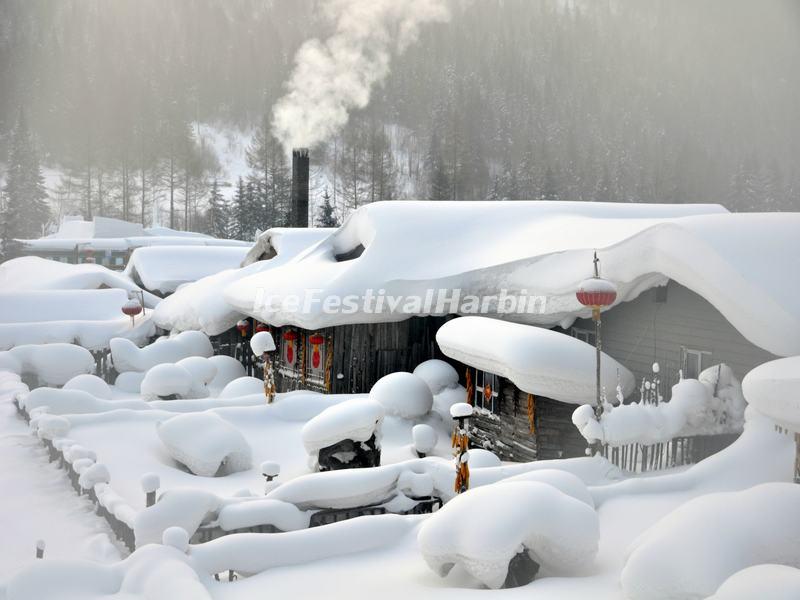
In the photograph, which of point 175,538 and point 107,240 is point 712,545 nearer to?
point 175,538

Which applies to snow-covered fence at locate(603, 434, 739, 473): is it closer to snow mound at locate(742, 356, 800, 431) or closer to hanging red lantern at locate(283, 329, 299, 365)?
snow mound at locate(742, 356, 800, 431)

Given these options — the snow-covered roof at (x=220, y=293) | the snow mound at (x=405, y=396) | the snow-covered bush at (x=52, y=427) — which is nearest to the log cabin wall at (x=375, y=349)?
the snow mound at (x=405, y=396)

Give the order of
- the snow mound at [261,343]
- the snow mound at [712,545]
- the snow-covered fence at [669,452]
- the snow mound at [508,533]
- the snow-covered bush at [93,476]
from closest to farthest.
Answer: the snow mound at [712,545] < the snow mound at [508,533] < the snow-covered bush at [93,476] < the snow-covered fence at [669,452] < the snow mound at [261,343]

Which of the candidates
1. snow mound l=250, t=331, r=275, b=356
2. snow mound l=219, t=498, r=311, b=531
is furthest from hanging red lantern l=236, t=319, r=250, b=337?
snow mound l=219, t=498, r=311, b=531

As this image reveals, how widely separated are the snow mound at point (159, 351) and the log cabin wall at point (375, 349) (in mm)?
6639

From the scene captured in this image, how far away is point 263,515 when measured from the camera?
32.9ft

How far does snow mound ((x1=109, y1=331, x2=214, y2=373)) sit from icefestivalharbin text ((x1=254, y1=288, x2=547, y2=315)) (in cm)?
580

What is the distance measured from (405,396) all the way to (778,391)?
9.29 m

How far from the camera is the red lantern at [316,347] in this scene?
21.0 m

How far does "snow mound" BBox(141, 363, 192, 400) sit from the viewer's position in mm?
19938

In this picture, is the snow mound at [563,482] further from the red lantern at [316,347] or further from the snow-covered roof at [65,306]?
the snow-covered roof at [65,306]

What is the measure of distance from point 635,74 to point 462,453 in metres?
126

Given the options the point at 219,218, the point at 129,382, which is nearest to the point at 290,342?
the point at 129,382

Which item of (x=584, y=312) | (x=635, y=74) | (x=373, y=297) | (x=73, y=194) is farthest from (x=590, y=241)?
(x=635, y=74)
